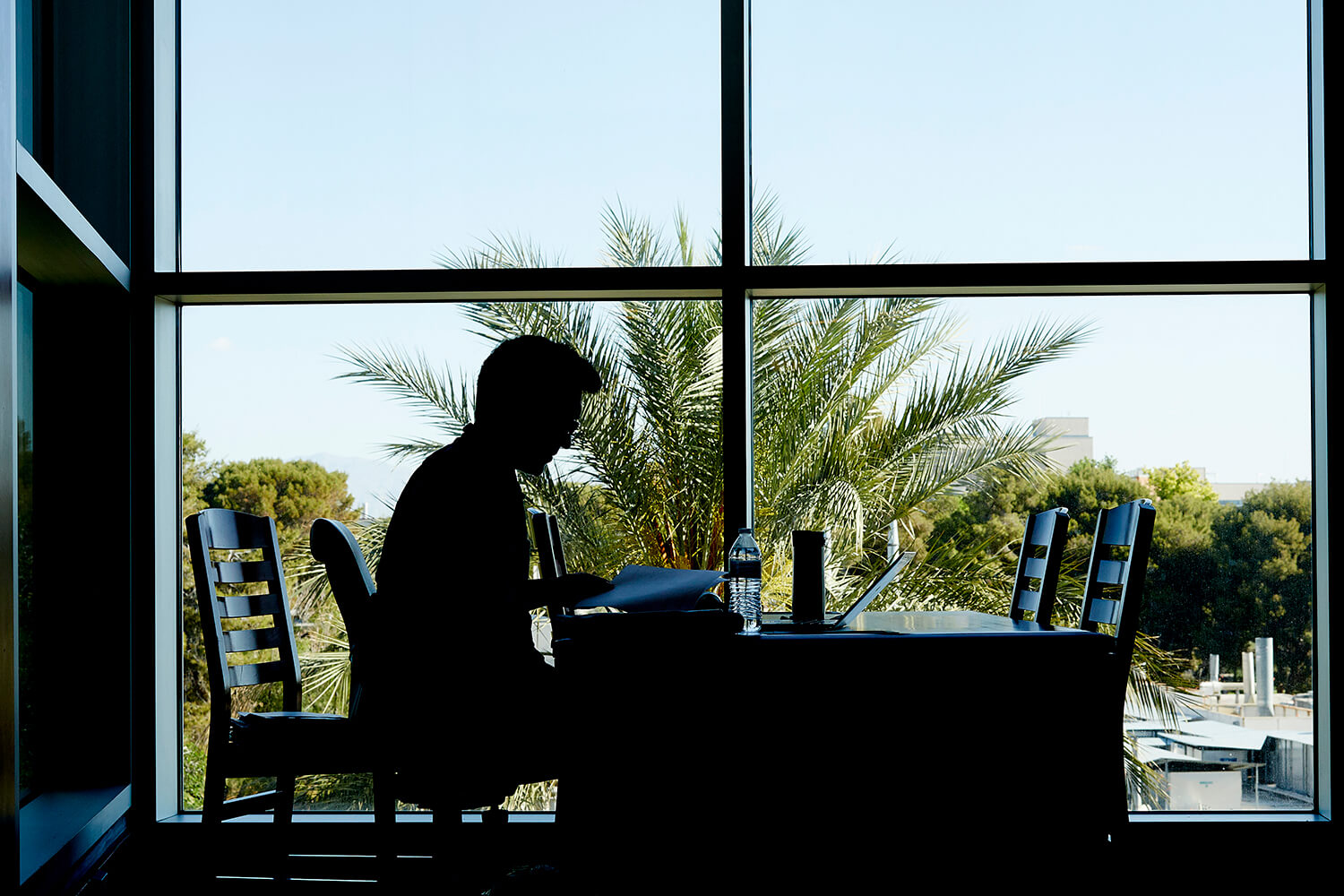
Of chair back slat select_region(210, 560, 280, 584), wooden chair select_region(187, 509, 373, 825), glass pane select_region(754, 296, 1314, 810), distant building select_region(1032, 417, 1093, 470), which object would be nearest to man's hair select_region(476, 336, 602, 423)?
wooden chair select_region(187, 509, 373, 825)

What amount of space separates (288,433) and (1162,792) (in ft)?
9.19

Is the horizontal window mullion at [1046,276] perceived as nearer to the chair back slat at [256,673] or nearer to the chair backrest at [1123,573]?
the chair backrest at [1123,573]

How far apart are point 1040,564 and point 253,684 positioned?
1977mm

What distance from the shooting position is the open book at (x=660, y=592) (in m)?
1.96

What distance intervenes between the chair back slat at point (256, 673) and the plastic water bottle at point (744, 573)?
1.14m

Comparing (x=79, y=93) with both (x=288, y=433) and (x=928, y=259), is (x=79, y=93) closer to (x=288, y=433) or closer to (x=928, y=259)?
(x=288, y=433)

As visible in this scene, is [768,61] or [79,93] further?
[768,61]

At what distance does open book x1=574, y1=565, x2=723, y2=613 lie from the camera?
1956 millimetres

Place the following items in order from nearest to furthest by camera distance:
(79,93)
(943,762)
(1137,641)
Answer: (943,762) < (79,93) < (1137,641)

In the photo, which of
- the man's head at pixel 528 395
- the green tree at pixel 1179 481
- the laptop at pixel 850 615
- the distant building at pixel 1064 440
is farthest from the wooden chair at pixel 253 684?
the green tree at pixel 1179 481

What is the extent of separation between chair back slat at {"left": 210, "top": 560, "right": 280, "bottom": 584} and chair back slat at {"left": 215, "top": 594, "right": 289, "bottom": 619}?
0.04 m

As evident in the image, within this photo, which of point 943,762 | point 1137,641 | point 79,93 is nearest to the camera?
point 943,762

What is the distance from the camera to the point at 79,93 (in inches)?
112

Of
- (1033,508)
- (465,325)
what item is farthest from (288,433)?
(1033,508)
